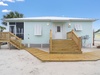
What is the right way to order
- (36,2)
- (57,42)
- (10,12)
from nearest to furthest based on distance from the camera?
(57,42) → (36,2) → (10,12)

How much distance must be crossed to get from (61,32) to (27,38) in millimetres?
3912

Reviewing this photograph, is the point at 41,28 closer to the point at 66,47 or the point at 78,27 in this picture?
the point at 78,27

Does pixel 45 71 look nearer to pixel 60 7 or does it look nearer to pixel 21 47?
pixel 21 47

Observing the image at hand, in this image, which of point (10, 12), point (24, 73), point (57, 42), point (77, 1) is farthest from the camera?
point (10, 12)

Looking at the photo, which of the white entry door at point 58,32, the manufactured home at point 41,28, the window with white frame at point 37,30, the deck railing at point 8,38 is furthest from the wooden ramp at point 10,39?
the white entry door at point 58,32

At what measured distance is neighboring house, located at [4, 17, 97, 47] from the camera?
18.3 metres

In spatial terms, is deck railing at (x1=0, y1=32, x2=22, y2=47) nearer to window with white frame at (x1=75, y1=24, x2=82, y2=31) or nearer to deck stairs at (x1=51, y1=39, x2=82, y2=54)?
deck stairs at (x1=51, y1=39, x2=82, y2=54)

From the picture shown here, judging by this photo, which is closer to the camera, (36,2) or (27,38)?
(27,38)

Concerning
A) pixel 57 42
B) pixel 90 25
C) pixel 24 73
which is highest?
pixel 90 25

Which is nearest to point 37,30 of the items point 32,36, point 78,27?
point 32,36

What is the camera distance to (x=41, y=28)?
18328 mm

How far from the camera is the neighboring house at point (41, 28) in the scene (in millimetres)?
18266

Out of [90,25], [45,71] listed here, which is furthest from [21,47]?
[45,71]

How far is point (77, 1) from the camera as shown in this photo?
82.3 ft
